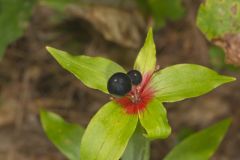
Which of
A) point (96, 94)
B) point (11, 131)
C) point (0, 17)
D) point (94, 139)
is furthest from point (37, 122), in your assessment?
point (94, 139)

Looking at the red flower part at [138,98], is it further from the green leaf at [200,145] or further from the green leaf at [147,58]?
the green leaf at [200,145]

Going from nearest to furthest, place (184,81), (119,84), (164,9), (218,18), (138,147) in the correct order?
(119,84)
(184,81)
(138,147)
(218,18)
(164,9)

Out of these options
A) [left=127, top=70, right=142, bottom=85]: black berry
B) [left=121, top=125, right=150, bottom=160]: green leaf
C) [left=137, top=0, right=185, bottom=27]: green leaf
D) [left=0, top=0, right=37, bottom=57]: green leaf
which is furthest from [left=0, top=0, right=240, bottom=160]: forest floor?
[left=127, top=70, right=142, bottom=85]: black berry

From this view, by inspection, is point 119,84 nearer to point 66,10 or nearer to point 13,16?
point 13,16

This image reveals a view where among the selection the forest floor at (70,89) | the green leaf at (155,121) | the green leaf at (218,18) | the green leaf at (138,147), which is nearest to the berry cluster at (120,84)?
the green leaf at (155,121)

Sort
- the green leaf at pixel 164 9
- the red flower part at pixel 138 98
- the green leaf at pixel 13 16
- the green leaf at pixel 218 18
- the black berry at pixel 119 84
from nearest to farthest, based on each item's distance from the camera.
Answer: the black berry at pixel 119 84 < the red flower part at pixel 138 98 < the green leaf at pixel 218 18 < the green leaf at pixel 13 16 < the green leaf at pixel 164 9

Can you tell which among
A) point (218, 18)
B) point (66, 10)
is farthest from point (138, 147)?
point (66, 10)

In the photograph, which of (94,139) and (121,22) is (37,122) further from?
(94,139)
